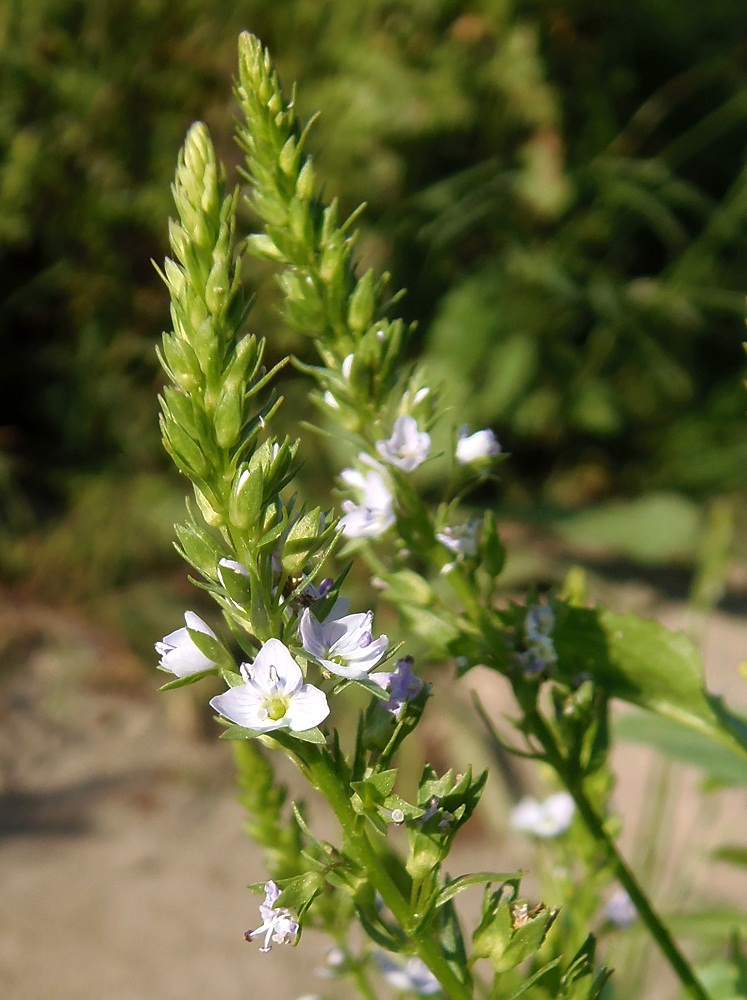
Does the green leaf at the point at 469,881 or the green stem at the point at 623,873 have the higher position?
the green leaf at the point at 469,881

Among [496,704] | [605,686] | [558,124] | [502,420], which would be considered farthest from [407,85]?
[605,686]

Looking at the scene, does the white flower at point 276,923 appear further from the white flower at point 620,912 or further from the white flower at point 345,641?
the white flower at point 620,912

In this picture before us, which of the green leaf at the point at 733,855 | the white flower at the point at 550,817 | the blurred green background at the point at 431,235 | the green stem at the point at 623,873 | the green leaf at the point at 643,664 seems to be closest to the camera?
the green stem at the point at 623,873

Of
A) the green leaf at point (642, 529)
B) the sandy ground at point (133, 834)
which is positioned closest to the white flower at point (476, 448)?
the sandy ground at point (133, 834)

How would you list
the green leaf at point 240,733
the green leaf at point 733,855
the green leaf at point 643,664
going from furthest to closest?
the green leaf at point 733,855 < the green leaf at point 643,664 < the green leaf at point 240,733

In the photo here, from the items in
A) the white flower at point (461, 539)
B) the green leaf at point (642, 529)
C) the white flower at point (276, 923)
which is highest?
the white flower at point (276, 923)

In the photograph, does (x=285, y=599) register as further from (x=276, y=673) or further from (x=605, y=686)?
(x=605, y=686)

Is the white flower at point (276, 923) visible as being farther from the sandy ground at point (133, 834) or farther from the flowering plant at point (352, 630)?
the sandy ground at point (133, 834)

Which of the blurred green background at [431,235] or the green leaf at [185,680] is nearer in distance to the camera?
the green leaf at [185,680]
